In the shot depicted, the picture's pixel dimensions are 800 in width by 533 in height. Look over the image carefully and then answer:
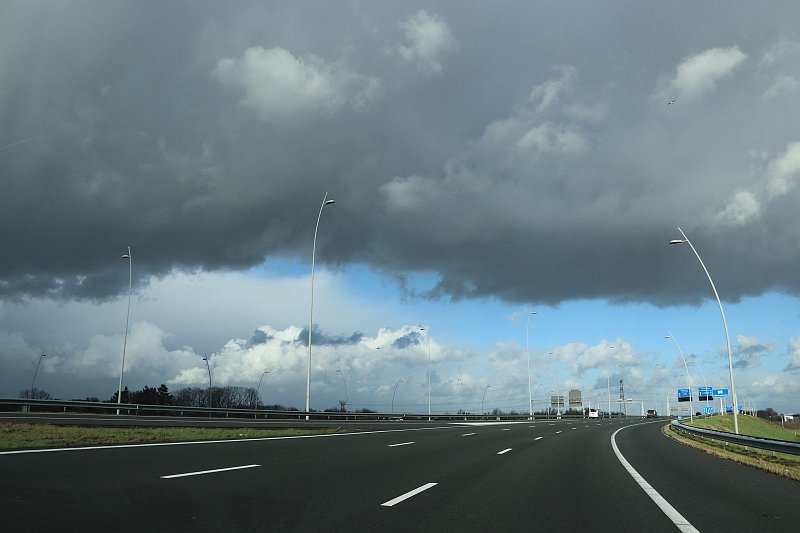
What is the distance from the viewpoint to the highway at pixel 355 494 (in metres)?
7.16

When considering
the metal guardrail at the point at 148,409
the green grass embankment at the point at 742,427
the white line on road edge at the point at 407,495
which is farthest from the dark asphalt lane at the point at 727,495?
the green grass embankment at the point at 742,427

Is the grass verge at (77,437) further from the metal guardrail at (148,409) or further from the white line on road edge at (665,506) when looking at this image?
the metal guardrail at (148,409)

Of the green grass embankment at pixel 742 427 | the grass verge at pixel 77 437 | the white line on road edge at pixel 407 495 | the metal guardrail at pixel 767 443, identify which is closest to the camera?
the white line on road edge at pixel 407 495

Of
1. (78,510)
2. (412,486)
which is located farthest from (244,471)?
(78,510)

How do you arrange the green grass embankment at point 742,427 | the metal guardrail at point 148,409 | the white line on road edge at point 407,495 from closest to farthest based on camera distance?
1. the white line on road edge at point 407,495
2. the metal guardrail at point 148,409
3. the green grass embankment at point 742,427

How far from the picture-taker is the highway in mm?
7156


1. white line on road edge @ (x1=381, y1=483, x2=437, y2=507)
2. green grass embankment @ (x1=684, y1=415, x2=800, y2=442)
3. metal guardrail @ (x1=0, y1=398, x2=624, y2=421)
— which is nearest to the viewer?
white line on road edge @ (x1=381, y1=483, x2=437, y2=507)

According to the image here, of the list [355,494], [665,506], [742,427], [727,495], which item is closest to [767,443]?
[727,495]

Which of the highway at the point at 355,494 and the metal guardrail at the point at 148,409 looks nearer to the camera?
the highway at the point at 355,494

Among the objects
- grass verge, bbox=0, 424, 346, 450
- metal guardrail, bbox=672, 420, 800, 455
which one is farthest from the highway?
metal guardrail, bbox=672, 420, 800, 455

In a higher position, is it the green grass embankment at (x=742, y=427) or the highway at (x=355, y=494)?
the highway at (x=355, y=494)

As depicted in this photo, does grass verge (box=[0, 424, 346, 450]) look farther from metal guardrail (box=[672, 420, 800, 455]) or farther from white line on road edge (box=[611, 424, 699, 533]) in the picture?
metal guardrail (box=[672, 420, 800, 455])

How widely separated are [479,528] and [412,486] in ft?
11.9

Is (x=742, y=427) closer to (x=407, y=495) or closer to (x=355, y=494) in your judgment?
(x=407, y=495)
